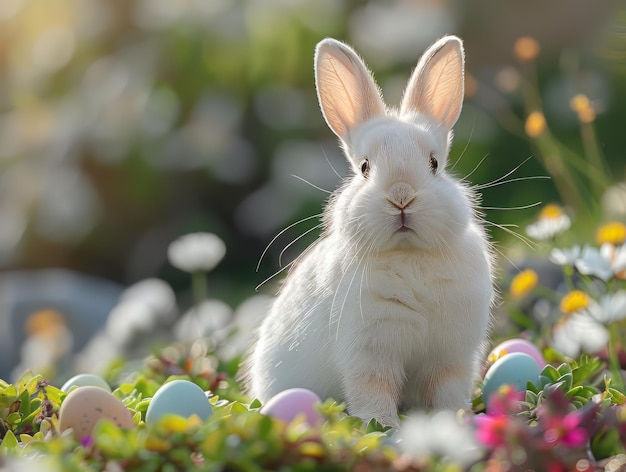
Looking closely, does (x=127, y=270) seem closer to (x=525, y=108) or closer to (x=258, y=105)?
(x=258, y=105)

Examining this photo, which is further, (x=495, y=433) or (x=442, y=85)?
(x=442, y=85)

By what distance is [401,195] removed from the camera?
6.96 ft

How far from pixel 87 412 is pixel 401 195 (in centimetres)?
84

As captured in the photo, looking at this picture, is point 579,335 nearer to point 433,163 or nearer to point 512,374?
point 512,374

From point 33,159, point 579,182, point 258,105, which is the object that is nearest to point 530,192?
point 579,182

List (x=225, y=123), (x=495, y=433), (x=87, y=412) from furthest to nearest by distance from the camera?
(x=225, y=123) → (x=87, y=412) → (x=495, y=433)

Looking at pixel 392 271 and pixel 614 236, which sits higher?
pixel 392 271

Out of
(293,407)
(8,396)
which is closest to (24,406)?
(8,396)

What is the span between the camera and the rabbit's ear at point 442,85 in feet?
7.93

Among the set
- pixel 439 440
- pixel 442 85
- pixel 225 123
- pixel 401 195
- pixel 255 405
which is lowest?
pixel 225 123

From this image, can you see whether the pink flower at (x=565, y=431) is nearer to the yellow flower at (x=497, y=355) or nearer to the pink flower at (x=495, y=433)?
the pink flower at (x=495, y=433)

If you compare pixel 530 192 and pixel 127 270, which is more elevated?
pixel 530 192

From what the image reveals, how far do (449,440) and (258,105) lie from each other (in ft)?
16.2

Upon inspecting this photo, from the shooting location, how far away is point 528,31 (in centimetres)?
677
